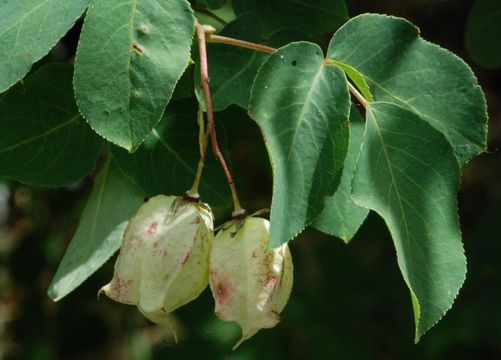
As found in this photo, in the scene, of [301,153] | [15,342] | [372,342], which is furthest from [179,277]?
[15,342]

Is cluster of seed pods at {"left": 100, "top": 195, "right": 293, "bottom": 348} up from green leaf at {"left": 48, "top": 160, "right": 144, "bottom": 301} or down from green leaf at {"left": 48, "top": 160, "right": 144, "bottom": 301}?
up

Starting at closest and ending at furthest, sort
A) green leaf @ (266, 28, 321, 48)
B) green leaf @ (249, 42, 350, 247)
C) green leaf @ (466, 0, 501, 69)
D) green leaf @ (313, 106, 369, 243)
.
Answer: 1. green leaf @ (249, 42, 350, 247)
2. green leaf @ (313, 106, 369, 243)
3. green leaf @ (266, 28, 321, 48)
4. green leaf @ (466, 0, 501, 69)

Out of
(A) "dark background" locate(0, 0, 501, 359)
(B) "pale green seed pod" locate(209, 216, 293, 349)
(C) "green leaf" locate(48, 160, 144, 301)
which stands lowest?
(A) "dark background" locate(0, 0, 501, 359)

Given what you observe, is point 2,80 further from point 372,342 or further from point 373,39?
point 372,342

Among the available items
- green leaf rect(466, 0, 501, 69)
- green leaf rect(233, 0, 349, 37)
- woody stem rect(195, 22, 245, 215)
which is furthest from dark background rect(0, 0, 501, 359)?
woody stem rect(195, 22, 245, 215)

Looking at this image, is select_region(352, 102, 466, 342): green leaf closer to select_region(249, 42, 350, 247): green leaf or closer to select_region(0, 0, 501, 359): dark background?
select_region(249, 42, 350, 247): green leaf

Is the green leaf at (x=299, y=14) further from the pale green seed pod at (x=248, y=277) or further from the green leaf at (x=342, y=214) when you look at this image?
the pale green seed pod at (x=248, y=277)
